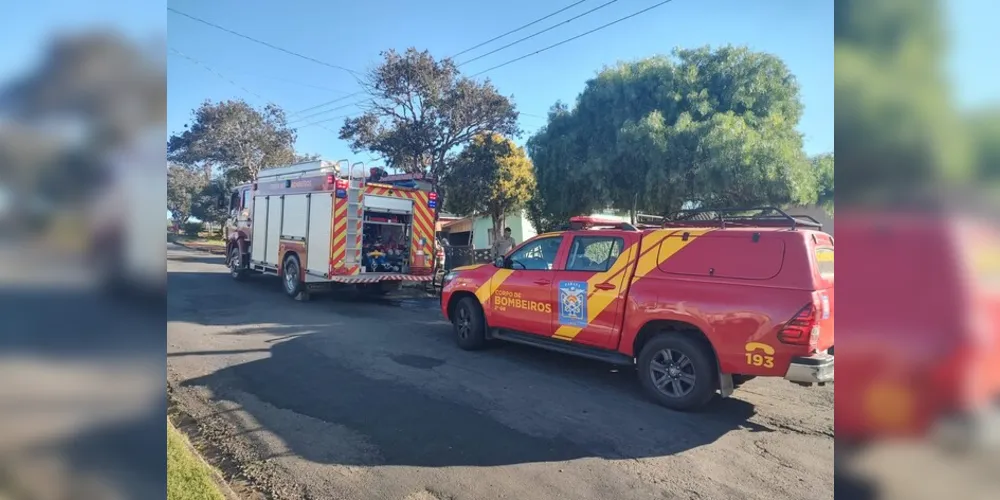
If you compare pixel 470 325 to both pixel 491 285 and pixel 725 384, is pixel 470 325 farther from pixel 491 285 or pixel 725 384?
pixel 725 384

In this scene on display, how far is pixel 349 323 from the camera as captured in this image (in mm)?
9852

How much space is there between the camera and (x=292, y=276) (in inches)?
517

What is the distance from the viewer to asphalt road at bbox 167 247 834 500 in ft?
12.9

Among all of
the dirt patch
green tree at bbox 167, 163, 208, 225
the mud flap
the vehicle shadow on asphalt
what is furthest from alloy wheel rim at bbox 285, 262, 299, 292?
green tree at bbox 167, 163, 208, 225

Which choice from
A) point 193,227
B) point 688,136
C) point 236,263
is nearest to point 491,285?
point 688,136

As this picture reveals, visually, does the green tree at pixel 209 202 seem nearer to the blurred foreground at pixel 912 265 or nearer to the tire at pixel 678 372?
the tire at pixel 678 372

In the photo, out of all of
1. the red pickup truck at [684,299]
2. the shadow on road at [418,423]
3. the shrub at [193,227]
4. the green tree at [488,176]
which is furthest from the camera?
the shrub at [193,227]

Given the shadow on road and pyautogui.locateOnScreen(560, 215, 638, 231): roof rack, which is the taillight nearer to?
the shadow on road

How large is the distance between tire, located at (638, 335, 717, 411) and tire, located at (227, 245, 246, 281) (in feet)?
43.2

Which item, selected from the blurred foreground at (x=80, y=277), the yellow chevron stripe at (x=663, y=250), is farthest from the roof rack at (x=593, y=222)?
the blurred foreground at (x=80, y=277)

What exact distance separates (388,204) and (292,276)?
9.38 ft

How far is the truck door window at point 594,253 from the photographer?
20.9ft

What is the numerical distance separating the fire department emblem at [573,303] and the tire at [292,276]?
314 inches

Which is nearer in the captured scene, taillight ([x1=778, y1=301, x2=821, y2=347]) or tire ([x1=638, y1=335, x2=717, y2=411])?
taillight ([x1=778, y1=301, x2=821, y2=347])
